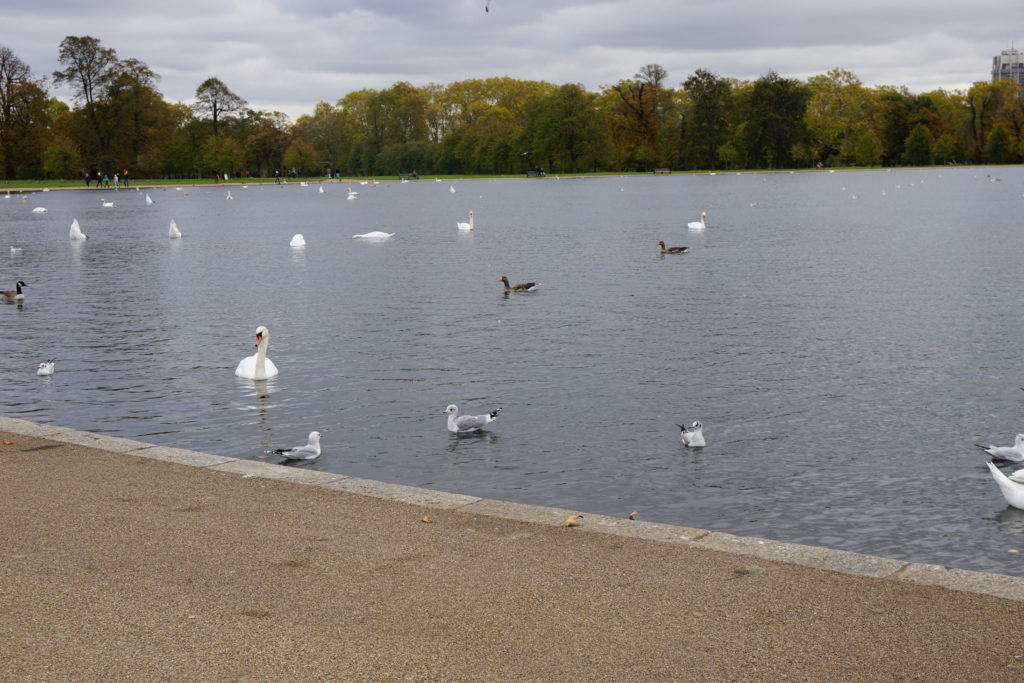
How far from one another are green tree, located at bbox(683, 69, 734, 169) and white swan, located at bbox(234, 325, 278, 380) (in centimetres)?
14099

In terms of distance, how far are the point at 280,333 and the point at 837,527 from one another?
47.8 ft

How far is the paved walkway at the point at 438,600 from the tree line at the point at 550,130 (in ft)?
426

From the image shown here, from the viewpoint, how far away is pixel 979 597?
21.0 feet

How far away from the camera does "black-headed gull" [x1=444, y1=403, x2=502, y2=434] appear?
44.0 ft

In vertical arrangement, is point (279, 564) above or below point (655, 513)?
above

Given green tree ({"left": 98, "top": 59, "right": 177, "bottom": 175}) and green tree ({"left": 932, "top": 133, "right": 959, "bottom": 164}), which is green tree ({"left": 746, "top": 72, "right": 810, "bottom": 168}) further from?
green tree ({"left": 98, "top": 59, "right": 177, "bottom": 175})

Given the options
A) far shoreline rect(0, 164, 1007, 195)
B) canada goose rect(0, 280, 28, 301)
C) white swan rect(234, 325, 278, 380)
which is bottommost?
white swan rect(234, 325, 278, 380)

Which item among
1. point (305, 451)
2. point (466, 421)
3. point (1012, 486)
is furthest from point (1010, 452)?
point (305, 451)

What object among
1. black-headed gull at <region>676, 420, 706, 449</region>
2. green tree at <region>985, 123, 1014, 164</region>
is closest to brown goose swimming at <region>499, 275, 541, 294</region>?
black-headed gull at <region>676, 420, 706, 449</region>

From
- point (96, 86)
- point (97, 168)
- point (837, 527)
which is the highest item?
point (96, 86)

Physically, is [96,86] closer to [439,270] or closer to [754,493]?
[439,270]

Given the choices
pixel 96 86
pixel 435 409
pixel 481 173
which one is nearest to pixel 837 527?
pixel 435 409

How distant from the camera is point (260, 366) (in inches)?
672

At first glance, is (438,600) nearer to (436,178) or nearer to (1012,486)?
(1012,486)
